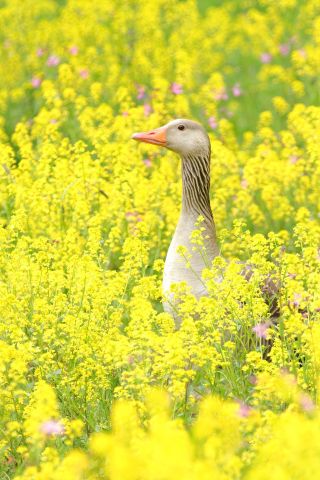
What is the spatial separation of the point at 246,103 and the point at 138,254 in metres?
6.10

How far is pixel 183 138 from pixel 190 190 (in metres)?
0.37

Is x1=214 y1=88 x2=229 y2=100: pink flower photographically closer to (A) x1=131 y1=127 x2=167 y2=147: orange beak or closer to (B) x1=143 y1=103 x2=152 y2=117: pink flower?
(B) x1=143 y1=103 x2=152 y2=117: pink flower

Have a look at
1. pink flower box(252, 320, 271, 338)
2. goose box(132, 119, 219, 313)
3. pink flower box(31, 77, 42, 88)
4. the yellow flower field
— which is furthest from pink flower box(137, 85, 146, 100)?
pink flower box(252, 320, 271, 338)

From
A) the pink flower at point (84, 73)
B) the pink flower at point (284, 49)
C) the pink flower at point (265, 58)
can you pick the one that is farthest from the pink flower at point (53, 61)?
the pink flower at point (284, 49)

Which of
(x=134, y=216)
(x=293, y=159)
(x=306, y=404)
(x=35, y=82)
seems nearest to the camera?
(x=306, y=404)

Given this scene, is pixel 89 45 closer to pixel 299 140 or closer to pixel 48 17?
pixel 48 17

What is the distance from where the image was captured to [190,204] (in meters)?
6.98

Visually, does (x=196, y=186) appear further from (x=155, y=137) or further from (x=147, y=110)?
(x=147, y=110)

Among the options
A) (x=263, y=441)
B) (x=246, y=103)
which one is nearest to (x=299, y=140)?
(x=246, y=103)

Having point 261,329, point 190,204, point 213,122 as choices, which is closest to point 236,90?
point 213,122

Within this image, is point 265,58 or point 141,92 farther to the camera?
point 265,58

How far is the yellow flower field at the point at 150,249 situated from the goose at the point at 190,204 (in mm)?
152

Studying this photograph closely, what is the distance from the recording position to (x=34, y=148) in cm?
1067

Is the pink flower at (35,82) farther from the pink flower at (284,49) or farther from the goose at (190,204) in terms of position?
the goose at (190,204)
